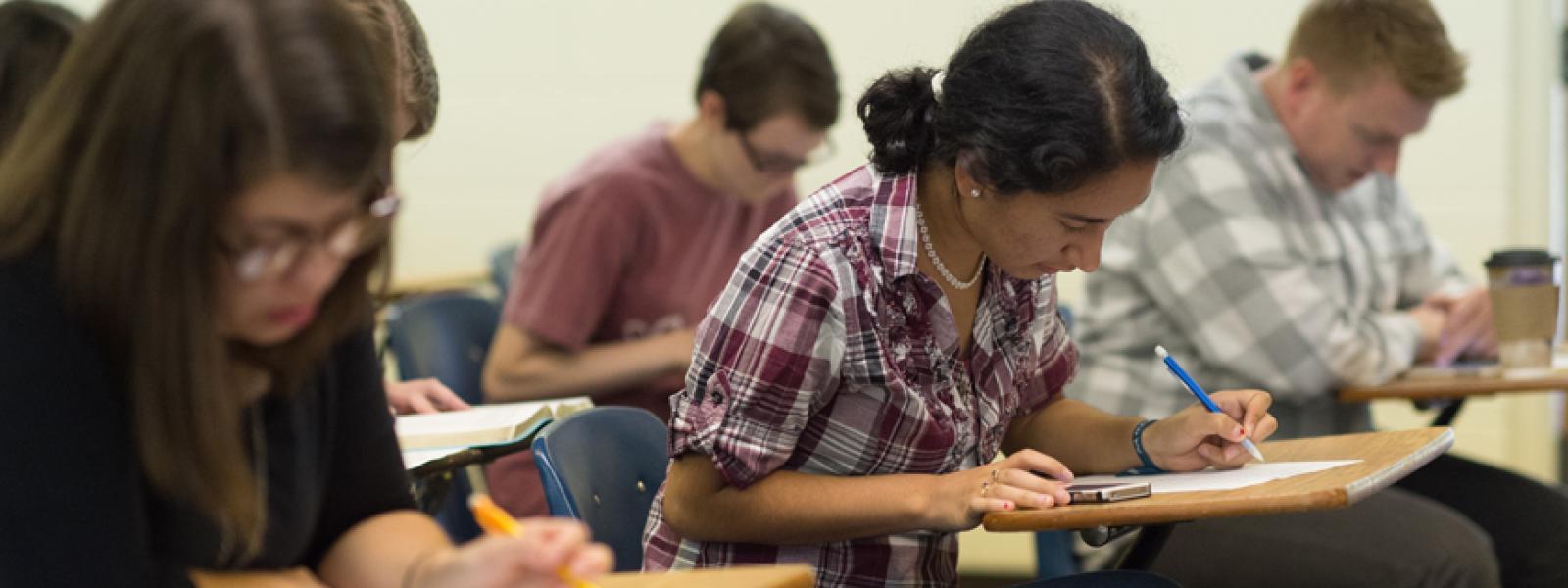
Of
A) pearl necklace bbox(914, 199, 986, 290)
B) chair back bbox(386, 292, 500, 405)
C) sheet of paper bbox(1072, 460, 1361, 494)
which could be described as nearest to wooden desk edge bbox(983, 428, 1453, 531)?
sheet of paper bbox(1072, 460, 1361, 494)

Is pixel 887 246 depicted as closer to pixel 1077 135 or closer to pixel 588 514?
pixel 1077 135

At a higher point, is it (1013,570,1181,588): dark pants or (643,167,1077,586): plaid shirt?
(643,167,1077,586): plaid shirt

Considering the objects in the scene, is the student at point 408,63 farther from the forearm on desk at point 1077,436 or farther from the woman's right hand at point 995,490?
the forearm on desk at point 1077,436

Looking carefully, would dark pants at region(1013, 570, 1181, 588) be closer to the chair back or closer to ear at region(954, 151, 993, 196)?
ear at region(954, 151, 993, 196)

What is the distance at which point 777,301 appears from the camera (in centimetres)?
155

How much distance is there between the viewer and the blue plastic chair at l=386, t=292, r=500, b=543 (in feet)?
9.14

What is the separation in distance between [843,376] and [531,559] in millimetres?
691

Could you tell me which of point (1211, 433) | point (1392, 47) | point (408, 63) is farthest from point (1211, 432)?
point (1392, 47)

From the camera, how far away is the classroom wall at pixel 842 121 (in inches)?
167

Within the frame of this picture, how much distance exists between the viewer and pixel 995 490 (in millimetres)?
1460

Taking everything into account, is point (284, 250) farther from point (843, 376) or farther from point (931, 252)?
point (931, 252)

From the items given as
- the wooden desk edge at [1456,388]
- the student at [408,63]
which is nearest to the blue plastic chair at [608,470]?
the student at [408,63]

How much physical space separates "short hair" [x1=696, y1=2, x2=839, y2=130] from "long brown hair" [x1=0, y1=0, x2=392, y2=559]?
1788 millimetres

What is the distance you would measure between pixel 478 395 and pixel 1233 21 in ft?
8.20
